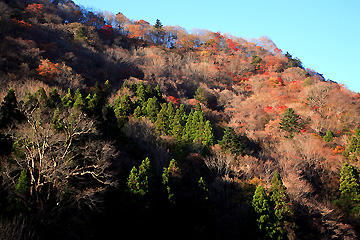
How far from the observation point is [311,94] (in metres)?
52.4

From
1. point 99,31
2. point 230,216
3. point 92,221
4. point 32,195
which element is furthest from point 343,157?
point 99,31

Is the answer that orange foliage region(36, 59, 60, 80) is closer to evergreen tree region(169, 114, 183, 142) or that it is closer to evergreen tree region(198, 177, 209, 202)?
evergreen tree region(169, 114, 183, 142)

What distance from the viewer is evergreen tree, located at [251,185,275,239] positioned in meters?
22.6

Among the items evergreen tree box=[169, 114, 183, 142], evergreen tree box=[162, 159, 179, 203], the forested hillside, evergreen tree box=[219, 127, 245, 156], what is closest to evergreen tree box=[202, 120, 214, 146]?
the forested hillside

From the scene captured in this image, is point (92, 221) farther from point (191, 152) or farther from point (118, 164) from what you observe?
point (191, 152)

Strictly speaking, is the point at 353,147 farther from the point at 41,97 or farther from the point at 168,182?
the point at 41,97

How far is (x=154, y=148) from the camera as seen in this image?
29938mm

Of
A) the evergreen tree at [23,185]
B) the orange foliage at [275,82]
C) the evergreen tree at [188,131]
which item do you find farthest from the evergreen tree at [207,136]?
the orange foliage at [275,82]

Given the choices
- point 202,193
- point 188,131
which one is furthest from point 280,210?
point 188,131

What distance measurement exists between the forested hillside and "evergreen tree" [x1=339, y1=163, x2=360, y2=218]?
102mm

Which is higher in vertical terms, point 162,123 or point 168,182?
point 162,123

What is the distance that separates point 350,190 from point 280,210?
1010 cm

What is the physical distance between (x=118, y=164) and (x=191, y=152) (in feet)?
35.9

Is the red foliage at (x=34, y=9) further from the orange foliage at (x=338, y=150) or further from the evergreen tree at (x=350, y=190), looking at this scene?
the evergreen tree at (x=350, y=190)
